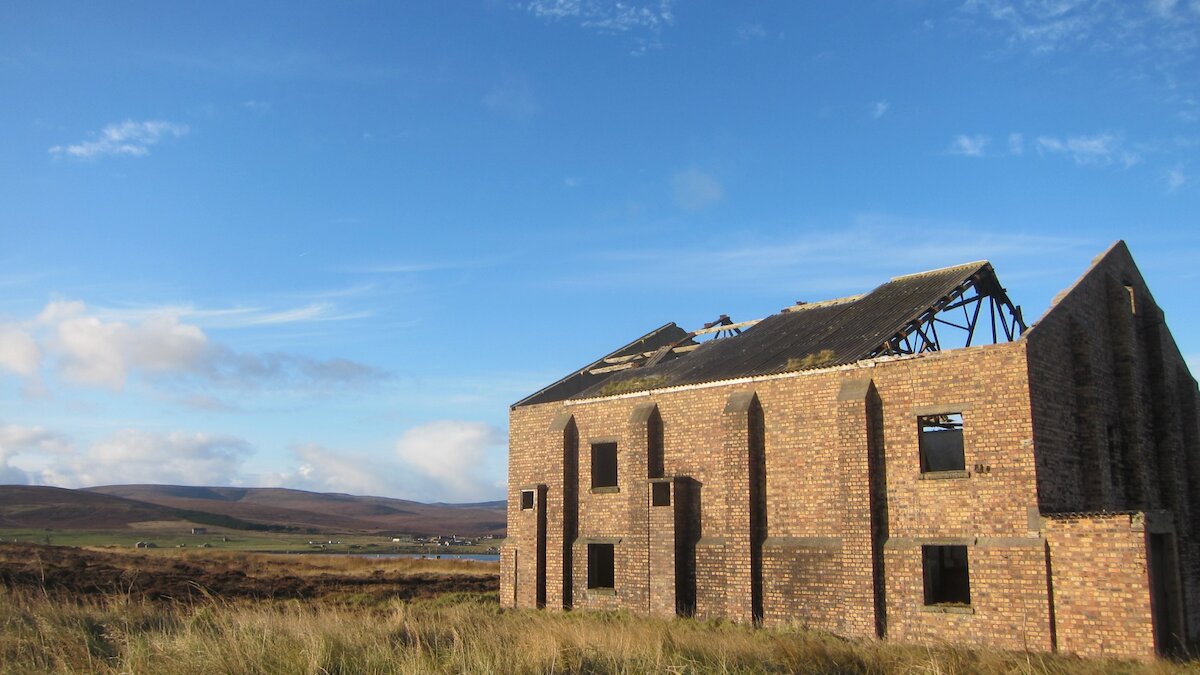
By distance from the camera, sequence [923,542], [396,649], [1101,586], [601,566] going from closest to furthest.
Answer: [396,649], [1101,586], [923,542], [601,566]

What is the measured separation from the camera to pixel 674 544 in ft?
67.3

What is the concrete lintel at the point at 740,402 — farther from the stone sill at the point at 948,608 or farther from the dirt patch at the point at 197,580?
the dirt patch at the point at 197,580

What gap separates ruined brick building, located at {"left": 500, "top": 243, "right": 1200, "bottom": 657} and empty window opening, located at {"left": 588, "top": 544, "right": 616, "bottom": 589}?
0.07 m

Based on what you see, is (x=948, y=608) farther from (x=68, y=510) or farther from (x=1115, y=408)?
(x=68, y=510)

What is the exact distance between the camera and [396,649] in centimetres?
1025

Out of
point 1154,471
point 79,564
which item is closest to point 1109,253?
point 1154,471

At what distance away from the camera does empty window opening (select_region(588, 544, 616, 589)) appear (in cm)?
2297

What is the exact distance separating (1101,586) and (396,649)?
1135 centimetres

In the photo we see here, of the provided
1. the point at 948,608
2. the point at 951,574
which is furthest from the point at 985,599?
the point at 951,574

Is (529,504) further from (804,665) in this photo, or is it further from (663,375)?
(804,665)

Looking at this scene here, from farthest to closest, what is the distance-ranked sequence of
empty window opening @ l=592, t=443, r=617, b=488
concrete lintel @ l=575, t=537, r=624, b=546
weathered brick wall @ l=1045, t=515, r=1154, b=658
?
empty window opening @ l=592, t=443, r=617, b=488 < concrete lintel @ l=575, t=537, r=624, b=546 < weathered brick wall @ l=1045, t=515, r=1154, b=658

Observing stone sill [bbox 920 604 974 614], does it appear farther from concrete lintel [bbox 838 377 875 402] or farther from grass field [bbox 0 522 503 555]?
grass field [bbox 0 522 503 555]

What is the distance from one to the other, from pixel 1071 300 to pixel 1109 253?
292cm

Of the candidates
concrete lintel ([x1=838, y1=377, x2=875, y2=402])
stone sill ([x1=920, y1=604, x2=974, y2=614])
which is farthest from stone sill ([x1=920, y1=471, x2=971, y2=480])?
stone sill ([x1=920, y1=604, x2=974, y2=614])
